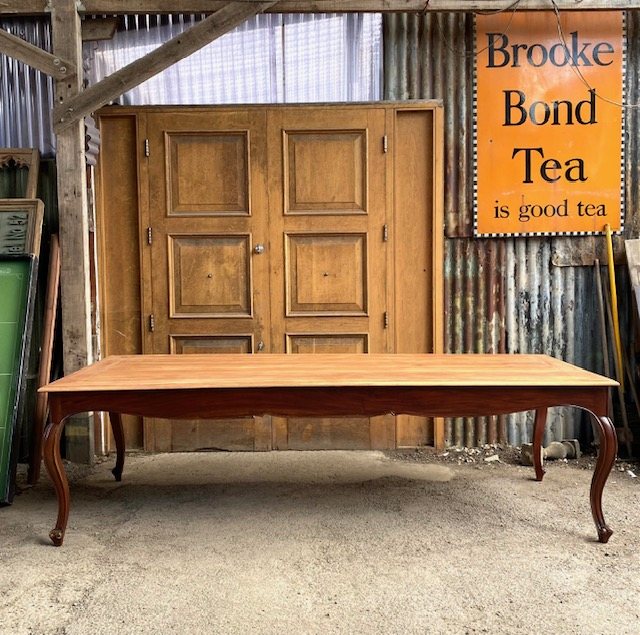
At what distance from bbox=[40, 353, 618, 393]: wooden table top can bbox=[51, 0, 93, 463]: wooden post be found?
0.63 meters

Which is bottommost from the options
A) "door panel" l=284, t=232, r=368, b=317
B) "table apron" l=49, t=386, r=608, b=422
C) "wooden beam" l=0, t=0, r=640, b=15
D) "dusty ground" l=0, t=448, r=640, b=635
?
"dusty ground" l=0, t=448, r=640, b=635

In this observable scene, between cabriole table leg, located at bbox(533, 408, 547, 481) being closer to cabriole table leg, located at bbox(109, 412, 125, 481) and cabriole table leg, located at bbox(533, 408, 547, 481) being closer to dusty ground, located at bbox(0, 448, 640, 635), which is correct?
dusty ground, located at bbox(0, 448, 640, 635)

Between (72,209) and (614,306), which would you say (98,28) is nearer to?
(72,209)

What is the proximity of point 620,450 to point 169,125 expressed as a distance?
3.94 meters

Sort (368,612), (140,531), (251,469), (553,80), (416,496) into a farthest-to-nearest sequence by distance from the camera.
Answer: (553,80), (251,469), (416,496), (140,531), (368,612)

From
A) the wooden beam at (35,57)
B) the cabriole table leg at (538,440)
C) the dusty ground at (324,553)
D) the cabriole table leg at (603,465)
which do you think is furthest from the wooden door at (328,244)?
the cabriole table leg at (603,465)

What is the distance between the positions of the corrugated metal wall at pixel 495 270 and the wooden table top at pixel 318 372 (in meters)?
0.93

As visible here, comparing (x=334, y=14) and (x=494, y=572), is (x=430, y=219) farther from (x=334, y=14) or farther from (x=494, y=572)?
(x=494, y=572)

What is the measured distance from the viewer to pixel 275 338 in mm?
4570

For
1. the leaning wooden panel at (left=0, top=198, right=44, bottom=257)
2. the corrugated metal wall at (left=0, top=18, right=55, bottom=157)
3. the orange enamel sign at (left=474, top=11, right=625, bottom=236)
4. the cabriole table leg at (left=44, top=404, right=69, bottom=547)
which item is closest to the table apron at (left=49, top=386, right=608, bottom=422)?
the cabriole table leg at (left=44, top=404, right=69, bottom=547)

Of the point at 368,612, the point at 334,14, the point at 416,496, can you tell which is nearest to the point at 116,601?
the point at 368,612

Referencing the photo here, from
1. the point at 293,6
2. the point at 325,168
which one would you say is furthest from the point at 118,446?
the point at 293,6

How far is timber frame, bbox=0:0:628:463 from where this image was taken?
394cm

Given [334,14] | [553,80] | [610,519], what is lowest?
[610,519]
